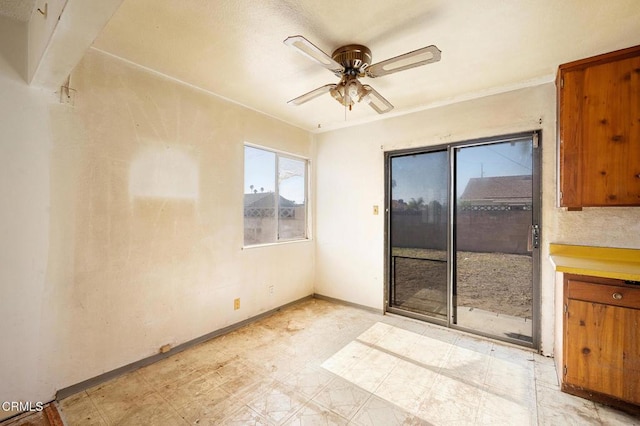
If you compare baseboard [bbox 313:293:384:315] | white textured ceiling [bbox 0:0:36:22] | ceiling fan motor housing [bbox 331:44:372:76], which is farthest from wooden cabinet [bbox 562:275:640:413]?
white textured ceiling [bbox 0:0:36:22]

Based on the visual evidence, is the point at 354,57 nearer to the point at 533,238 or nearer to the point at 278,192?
the point at 278,192

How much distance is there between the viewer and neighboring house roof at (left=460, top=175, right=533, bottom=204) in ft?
8.78

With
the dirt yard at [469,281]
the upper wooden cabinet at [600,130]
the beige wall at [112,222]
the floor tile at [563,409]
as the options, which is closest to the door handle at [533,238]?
the dirt yard at [469,281]

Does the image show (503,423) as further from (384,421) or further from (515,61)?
(515,61)

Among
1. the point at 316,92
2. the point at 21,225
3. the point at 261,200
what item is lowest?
the point at 21,225

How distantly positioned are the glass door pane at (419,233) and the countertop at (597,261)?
103cm

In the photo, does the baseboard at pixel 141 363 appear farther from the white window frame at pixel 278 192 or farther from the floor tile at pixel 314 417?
the floor tile at pixel 314 417

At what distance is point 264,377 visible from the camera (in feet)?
7.21

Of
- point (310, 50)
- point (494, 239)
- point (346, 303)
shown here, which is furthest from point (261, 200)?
point (494, 239)

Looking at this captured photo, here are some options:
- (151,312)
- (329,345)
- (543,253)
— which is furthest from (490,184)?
(151,312)

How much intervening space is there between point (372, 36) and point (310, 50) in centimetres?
56

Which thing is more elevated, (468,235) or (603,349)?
(468,235)

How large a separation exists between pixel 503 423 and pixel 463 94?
2.84 meters

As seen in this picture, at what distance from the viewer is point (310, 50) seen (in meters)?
1.62
